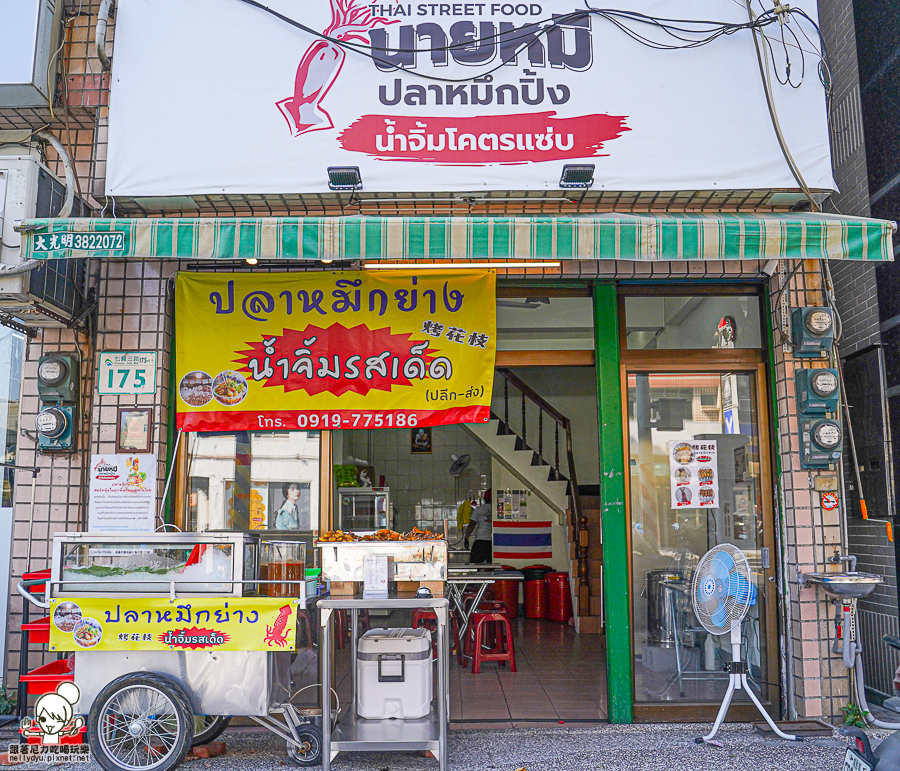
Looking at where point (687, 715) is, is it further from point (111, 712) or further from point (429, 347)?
point (111, 712)

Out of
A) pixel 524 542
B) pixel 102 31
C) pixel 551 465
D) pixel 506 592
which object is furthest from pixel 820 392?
pixel 524 542

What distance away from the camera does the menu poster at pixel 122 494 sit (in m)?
6.04

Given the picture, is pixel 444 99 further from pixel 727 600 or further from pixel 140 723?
pixel 140 723

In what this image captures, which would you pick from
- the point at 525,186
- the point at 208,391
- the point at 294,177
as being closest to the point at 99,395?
the point at 208,391

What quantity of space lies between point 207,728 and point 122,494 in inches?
70.3

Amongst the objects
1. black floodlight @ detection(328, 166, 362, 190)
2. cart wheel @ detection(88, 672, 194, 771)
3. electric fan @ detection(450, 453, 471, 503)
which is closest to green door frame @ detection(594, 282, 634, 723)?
black floodlight @ detection(328, 166, 362, 190)

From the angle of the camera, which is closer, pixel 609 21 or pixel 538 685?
pixel 609 21

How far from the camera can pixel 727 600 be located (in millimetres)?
5383

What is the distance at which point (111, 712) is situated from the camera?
16.2 feet

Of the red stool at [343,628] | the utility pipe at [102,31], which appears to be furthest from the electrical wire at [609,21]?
the red stool at [343,628]

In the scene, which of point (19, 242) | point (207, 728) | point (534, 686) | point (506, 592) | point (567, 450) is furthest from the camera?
point (567, 450)

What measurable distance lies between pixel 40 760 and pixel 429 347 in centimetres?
380

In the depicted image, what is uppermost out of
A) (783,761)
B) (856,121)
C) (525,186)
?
(856,121)

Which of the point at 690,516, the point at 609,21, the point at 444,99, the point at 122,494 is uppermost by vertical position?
the point at 609,21
